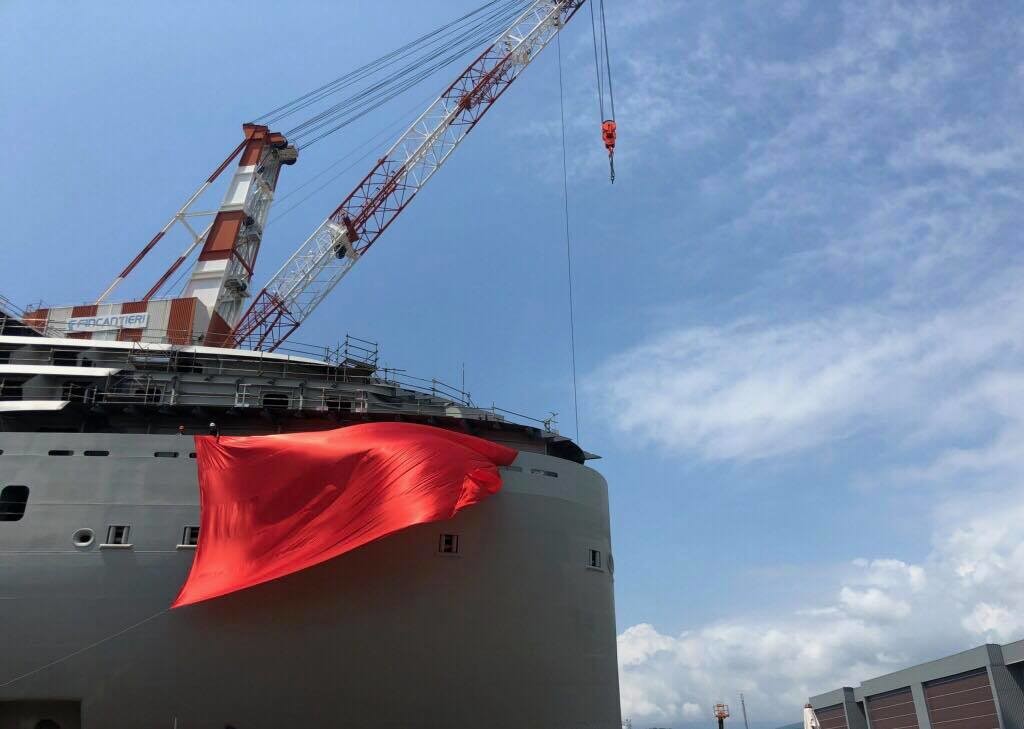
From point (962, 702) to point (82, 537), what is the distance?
2688 cm

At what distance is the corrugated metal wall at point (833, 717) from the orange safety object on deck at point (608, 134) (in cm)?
2625

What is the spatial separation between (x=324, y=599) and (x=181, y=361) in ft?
31.7

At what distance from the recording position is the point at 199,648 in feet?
57.4

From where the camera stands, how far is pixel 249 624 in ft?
57.9

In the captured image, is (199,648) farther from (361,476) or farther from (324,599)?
(361,476)

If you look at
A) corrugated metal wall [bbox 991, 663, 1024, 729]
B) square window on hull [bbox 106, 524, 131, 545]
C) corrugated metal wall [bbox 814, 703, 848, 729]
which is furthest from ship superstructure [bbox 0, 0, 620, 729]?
corrugated metal wall [bbox 814, 703, 848, 729]

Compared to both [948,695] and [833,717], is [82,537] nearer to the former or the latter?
[948,695]

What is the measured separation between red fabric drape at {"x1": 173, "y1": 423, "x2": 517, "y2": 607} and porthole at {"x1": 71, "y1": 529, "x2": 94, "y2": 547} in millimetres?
2676

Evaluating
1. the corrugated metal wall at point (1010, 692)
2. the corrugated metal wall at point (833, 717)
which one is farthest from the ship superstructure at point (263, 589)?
the corrugated metal wall at point (833, 717)

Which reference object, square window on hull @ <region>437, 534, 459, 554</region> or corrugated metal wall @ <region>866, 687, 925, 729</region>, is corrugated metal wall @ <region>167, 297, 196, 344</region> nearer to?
square window on hull @ <region>437, 534, 459, 554</region>

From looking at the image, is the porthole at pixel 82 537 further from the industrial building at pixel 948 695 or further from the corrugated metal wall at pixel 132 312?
the industrial building at pixel 948 695

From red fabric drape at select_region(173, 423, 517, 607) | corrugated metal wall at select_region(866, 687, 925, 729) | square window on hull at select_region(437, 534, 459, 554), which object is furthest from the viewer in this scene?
corrugated metal wall at select_region(866, 687, 925, 729)

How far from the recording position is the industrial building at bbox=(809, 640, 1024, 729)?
23.9m

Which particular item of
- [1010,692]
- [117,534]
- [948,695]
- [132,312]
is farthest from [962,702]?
[132,312]
